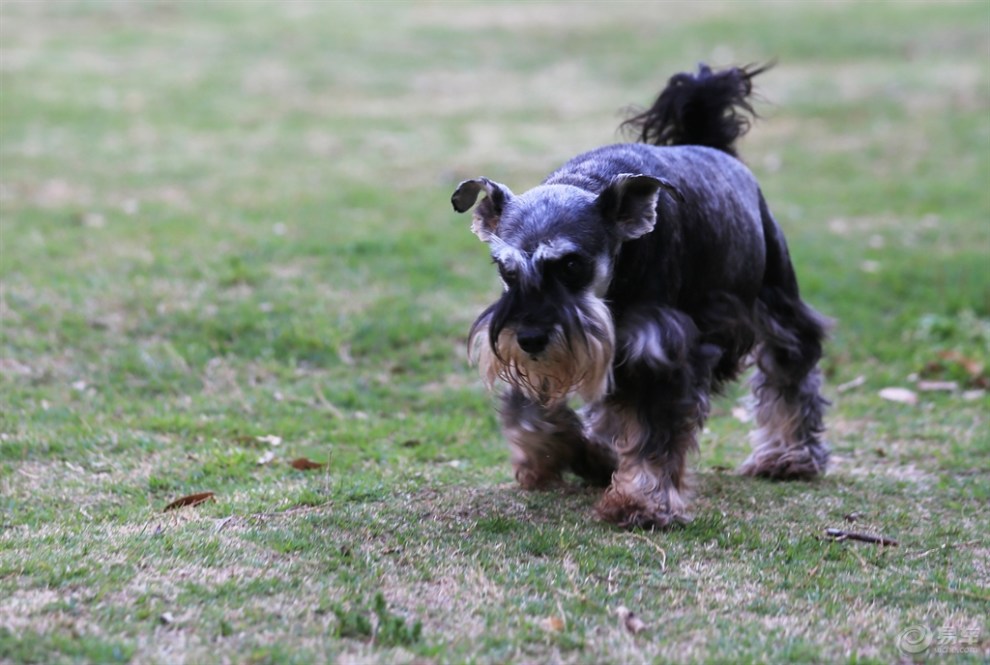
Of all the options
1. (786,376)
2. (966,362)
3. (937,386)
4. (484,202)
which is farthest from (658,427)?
(966,362)

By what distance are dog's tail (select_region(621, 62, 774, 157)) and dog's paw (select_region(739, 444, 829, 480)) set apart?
5.76ft

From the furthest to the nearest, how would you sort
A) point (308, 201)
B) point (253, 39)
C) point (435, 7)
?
point (435, 7), point (253, 39), point (308, 201)

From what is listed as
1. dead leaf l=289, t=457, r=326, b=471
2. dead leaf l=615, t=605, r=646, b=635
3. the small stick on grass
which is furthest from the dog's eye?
dead leaf l=289, t=457, r=326, b=471

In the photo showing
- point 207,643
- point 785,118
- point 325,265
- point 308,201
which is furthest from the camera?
point 785,118

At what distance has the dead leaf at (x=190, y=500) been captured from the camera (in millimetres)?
5871

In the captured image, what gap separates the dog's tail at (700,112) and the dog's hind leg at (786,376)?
62 cm

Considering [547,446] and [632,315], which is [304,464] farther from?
[632,315]

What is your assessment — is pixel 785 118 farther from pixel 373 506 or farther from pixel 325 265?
pixel 373 506

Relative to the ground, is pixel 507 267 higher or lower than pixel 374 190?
higher

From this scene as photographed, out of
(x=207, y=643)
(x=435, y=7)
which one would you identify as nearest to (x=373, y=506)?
(x=207, y=643)

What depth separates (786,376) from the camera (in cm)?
691

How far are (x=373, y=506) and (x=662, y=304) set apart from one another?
64.0 inches

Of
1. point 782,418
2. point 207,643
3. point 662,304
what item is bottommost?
point 782,418

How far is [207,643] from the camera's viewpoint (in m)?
3.94
